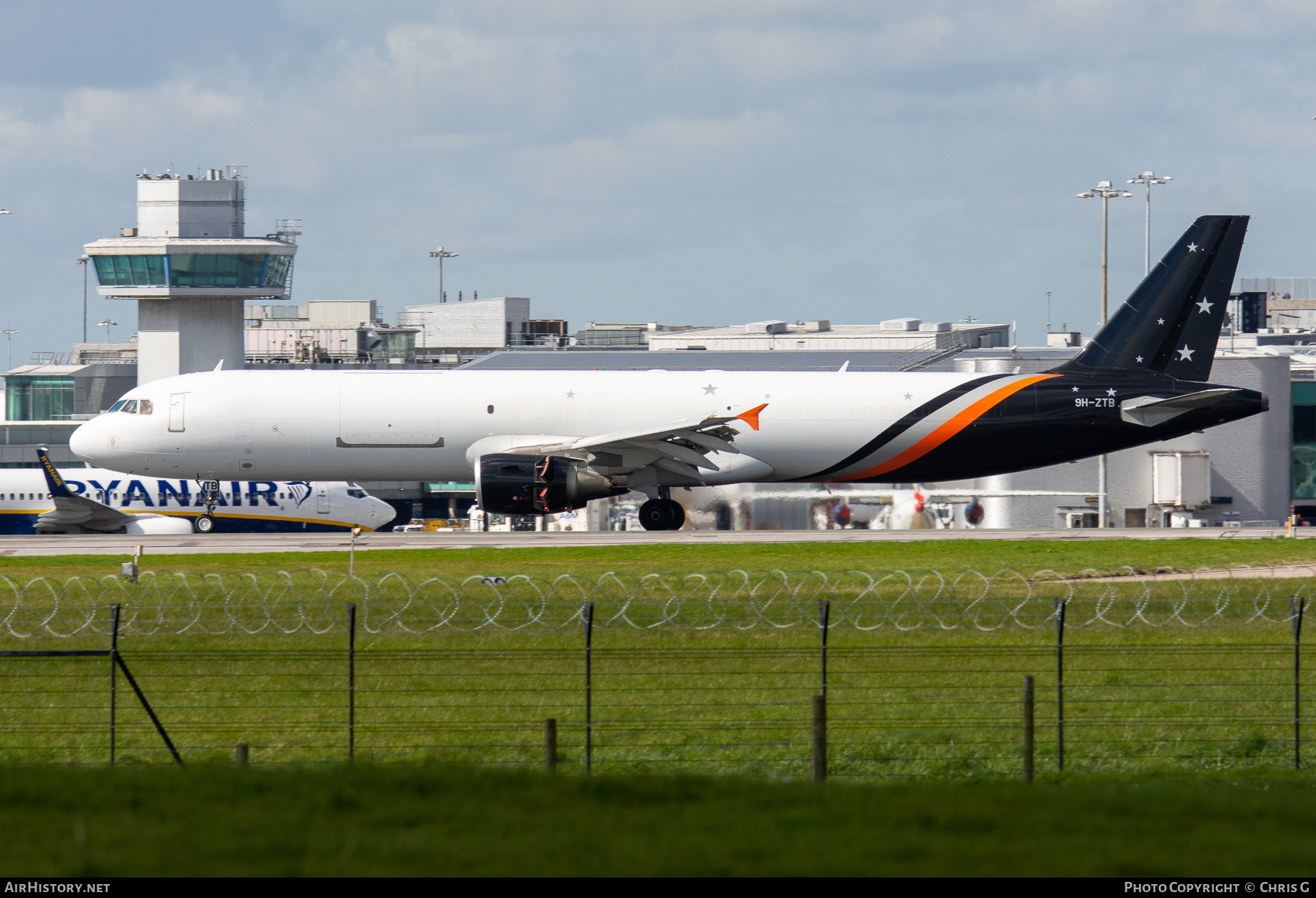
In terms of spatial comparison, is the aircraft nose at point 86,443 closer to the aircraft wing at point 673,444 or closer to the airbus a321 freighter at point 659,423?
the airbus a321 freighter at point 659,423

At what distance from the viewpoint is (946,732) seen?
1802cm

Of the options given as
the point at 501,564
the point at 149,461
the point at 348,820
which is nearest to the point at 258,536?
the point at 149,461

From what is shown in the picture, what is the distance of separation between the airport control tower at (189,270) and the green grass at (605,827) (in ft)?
303

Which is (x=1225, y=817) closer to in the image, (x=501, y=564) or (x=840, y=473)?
(x=501, y=564)

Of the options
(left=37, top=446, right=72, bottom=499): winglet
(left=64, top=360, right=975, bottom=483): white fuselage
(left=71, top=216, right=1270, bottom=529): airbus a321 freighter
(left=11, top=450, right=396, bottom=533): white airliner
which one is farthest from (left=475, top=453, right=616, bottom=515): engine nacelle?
(left=37, top=446, right=72, bottom=499): winglet

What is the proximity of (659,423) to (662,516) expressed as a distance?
9.29 ft

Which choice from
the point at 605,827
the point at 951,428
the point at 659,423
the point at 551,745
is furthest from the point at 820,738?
the point at 951,428

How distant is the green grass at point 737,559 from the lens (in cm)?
3216

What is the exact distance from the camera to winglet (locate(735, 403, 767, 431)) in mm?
42531

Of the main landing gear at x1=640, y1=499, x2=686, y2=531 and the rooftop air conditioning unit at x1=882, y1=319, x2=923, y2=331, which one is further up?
the rooftop air conditioning unit at x1=882, y1=319, x2=923, y2=331

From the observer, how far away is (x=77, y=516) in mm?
65375

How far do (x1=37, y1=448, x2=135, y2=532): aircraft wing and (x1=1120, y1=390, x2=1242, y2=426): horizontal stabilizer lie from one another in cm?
4502

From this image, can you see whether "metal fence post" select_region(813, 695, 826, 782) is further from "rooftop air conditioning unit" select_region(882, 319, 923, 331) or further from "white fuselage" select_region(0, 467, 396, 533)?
"rooftop air conditioning unit" select_region(882, 319, 923, 331)

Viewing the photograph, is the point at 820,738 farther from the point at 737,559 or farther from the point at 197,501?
the point at 197,501
